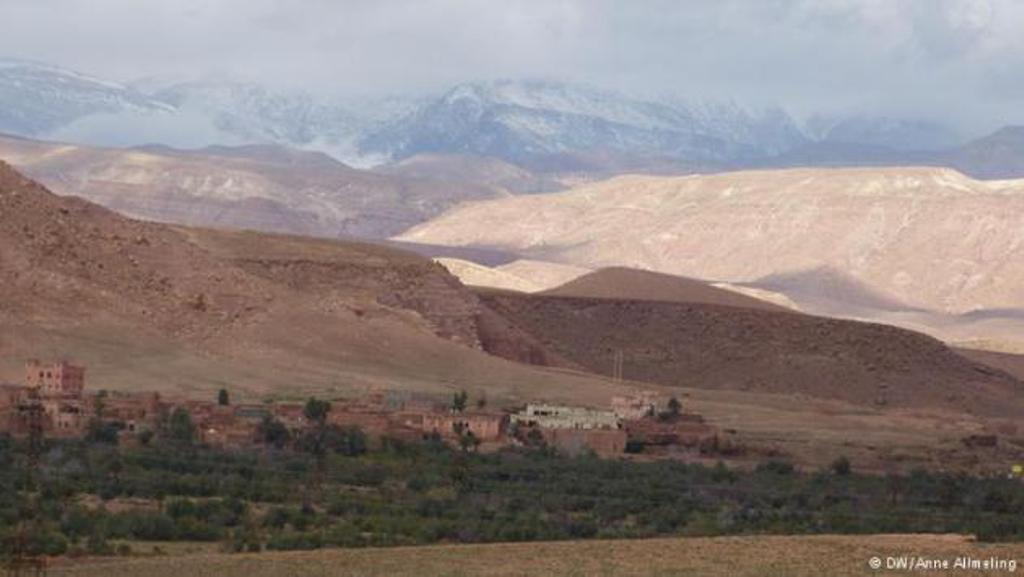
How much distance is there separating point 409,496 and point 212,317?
4310 centimetres

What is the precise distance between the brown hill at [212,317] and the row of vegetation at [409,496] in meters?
21.1

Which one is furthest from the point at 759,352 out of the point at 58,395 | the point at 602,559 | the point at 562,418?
the point at 602,559

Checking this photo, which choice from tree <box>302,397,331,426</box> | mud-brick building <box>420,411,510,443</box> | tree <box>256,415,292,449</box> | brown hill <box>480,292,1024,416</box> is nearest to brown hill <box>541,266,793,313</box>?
brown hill <box>480,292,1024,416</box>

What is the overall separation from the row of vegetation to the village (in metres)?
1.54

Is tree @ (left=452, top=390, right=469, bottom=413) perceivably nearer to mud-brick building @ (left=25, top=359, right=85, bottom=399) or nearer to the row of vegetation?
the row of vegetation

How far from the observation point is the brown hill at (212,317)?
93.0 metres

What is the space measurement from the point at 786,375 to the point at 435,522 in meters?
65.5

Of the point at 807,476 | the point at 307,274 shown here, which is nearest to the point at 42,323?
the point at 307,274

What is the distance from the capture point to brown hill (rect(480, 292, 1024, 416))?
379 feet

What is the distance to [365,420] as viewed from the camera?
3019 inches

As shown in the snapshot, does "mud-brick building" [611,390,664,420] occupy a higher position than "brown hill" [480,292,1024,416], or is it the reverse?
"brown hill" [480,292,1024,416]

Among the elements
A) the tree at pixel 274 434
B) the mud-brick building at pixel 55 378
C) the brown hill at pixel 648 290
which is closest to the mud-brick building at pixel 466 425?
the tree at pixel 274 434

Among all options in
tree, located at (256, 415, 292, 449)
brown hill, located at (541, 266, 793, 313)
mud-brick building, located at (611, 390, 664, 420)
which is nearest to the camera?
tree, located at (256, 415, 292, 449)

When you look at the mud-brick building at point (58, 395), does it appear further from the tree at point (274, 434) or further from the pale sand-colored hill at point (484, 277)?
the pale sand-colored hill at point (484, 277)
